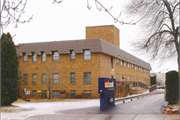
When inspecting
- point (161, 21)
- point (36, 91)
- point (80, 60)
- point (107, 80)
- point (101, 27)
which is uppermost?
point (101, 27)

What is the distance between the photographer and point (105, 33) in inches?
1785

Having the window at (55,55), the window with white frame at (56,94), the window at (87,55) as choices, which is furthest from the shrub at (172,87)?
the window at (55,55)

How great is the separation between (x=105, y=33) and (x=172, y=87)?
2920 cm

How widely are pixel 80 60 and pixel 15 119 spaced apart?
2127cm

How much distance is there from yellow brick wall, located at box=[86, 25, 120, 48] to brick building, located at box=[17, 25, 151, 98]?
5061 millimetres

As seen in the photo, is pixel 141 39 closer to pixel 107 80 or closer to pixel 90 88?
pixel 107 80

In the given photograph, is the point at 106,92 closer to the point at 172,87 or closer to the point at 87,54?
the point at 172,87

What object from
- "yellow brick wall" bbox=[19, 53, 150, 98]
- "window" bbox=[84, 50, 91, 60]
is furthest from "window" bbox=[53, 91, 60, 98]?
"window" bbox=[84, 50, 91, 60]

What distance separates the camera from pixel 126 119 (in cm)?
1338

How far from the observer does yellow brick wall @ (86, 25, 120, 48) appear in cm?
4467

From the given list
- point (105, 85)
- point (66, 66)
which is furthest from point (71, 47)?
point (105, 85)

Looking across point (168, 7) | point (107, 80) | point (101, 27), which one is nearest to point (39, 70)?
point (101, 27)

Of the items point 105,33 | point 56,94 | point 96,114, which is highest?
point 105,33

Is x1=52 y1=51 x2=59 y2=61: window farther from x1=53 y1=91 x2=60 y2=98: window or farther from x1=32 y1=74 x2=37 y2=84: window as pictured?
x1=53 y1=91 x2=60 y2=98: window
